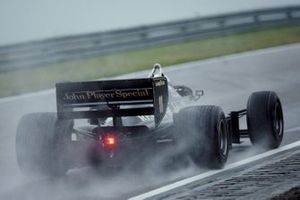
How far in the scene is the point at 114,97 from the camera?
33.4 ft

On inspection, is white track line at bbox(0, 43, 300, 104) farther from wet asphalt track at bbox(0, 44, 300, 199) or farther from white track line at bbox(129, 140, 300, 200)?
white track line at bbox(129, 140, 300, 200)

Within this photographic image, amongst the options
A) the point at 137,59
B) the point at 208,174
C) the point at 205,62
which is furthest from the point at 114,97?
the point at 137,59

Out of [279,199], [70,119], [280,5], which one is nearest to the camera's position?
[279,199]

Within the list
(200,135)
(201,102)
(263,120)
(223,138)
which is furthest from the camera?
(201,102)

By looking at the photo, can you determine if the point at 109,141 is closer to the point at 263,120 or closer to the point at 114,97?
the point at 114,97

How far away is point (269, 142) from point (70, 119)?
2618 mm

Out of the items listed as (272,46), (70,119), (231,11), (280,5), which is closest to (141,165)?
(70,119)

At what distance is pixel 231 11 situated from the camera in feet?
113

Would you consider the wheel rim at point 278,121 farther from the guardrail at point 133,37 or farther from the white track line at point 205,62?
the guardrail at point 133,37

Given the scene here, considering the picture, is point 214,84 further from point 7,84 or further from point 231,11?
point 231,11

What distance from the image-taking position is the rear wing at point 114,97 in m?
10.1

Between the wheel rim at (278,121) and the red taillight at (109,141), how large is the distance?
248cm

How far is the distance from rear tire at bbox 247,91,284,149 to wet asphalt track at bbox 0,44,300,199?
21 centimetres

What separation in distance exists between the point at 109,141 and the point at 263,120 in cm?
234
